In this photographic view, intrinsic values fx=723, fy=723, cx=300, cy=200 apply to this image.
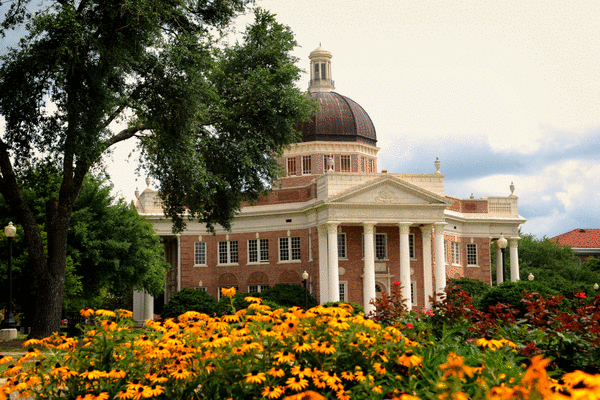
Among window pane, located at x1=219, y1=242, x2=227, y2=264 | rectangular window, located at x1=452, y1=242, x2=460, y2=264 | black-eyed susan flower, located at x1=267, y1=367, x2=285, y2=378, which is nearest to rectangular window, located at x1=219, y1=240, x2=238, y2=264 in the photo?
window pane, located at x1=219, y1=242, x2=227, y2=264

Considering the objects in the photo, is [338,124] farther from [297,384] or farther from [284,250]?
[297,384]

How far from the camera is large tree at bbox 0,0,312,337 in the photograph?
822 inches

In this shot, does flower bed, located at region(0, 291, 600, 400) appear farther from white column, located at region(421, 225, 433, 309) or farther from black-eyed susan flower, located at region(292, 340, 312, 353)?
white column, located at region(421, 225, 433, 309)

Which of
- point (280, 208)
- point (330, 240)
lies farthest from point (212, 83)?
point (280, 208)

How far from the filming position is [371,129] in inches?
2415

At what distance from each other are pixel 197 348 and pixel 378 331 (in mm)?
2321

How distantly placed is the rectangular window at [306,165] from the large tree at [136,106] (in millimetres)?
32000

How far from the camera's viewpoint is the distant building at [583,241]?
318 feet

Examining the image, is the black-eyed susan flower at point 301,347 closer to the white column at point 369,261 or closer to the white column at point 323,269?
the white column at point 369,261

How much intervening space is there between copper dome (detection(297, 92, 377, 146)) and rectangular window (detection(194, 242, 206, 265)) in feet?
38.7

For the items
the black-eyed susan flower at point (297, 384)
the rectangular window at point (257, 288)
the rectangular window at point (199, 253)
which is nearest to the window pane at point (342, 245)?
the rectangular window at point (257, 288)

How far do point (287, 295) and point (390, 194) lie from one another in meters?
10.1

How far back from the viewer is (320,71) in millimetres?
64812

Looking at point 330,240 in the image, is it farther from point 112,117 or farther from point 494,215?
point 112,117
